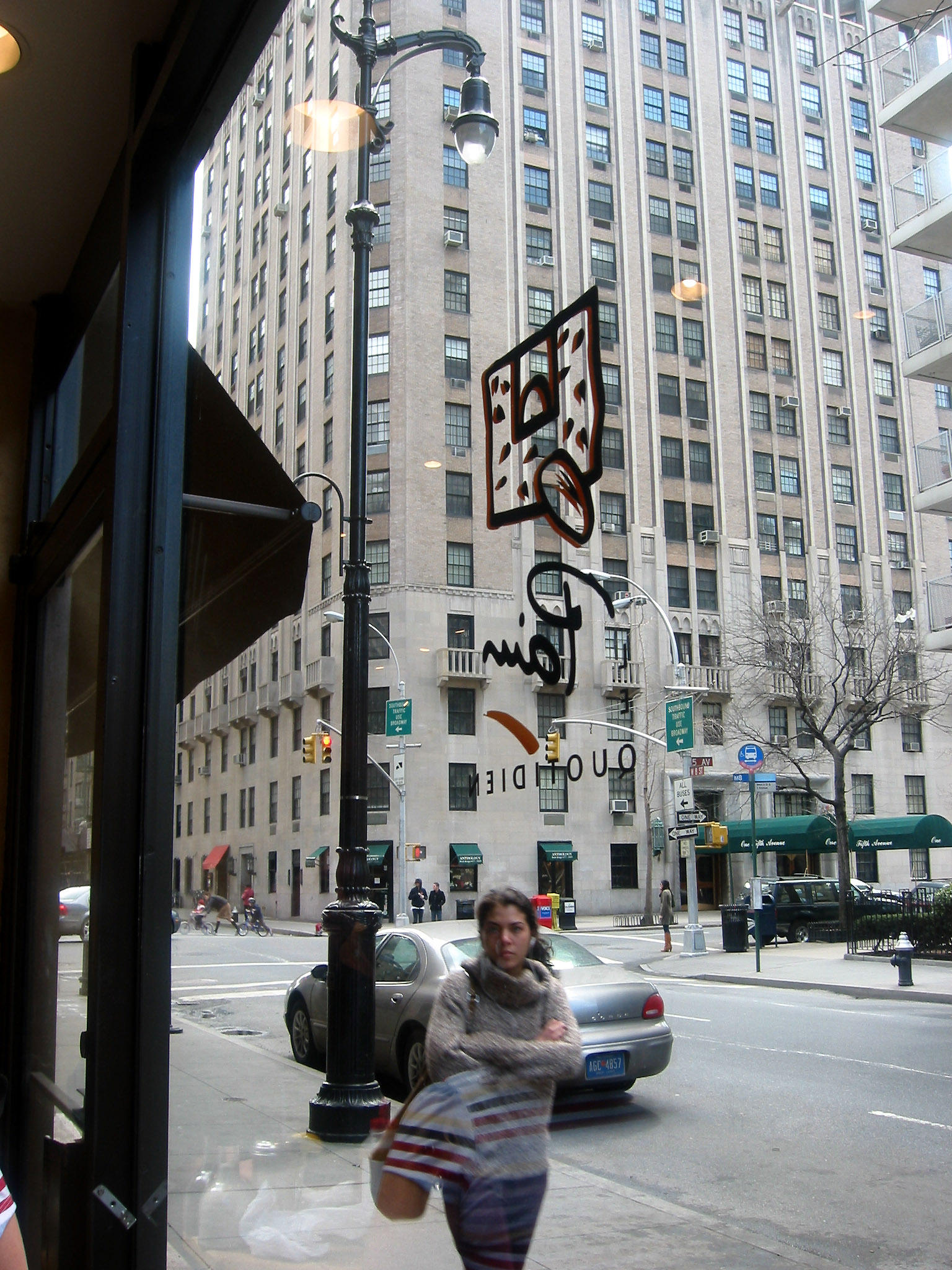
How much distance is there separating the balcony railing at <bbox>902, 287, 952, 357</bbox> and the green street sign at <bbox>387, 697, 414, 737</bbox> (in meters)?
2.38

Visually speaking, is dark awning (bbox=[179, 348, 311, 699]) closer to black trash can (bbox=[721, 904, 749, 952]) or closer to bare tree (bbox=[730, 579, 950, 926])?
bare tree (bbox=[730, 579, 950, 926])

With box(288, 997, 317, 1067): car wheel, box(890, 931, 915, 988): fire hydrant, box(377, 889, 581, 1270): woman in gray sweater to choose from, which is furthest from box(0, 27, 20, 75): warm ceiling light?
box(890, 931, 915, 988): fire hydrant

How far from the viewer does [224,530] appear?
11.8ft

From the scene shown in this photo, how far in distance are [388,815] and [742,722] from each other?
3.91 feet

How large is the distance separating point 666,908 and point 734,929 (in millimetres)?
4098

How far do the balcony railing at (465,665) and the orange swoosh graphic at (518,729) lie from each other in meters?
0.09

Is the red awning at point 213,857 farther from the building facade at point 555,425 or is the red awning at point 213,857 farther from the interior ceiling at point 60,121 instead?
the interior ceiling at point 60,121

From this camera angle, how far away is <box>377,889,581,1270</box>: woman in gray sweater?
8.79 feet

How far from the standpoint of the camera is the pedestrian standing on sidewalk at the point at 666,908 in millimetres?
3693

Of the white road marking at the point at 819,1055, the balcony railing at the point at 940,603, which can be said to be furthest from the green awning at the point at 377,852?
the white road marking at the point at 819,1055

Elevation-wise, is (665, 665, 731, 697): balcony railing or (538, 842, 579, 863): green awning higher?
(665, 665, 731, 697): balcony railing

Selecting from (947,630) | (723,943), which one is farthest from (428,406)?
(723,943)

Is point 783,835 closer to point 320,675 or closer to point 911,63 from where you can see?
point 320,675

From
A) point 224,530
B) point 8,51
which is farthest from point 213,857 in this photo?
point 8,51
